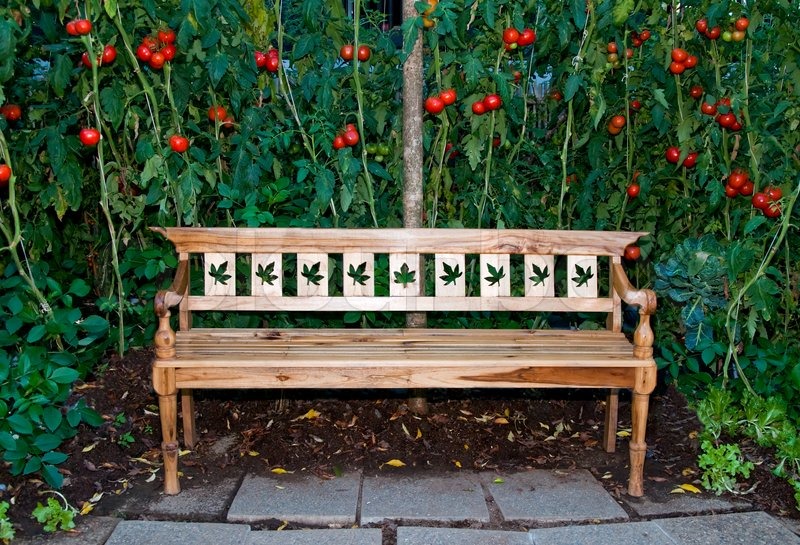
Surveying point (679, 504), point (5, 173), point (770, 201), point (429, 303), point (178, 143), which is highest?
point (178, 143)

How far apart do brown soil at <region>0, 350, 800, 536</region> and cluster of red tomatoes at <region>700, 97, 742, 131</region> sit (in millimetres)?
1251

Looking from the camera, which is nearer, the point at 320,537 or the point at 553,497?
the point at 320,537

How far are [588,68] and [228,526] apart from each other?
2.39 metres

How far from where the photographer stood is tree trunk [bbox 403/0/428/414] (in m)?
3.66

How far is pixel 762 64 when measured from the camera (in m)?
3.61

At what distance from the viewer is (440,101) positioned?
3.60 metres

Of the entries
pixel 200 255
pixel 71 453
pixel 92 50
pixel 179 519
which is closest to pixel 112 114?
pixel 92 50

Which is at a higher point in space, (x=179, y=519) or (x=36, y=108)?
(x=36, y=108)

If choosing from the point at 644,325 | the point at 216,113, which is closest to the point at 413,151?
→ the point at 216,113

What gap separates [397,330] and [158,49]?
1527 millimetres

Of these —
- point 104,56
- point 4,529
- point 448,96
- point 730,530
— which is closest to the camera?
point 4,529

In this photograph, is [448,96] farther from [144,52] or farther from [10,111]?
[10,111]

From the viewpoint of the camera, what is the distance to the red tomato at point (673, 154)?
3865 millimetres

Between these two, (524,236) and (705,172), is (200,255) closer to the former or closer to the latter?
(524,236)
